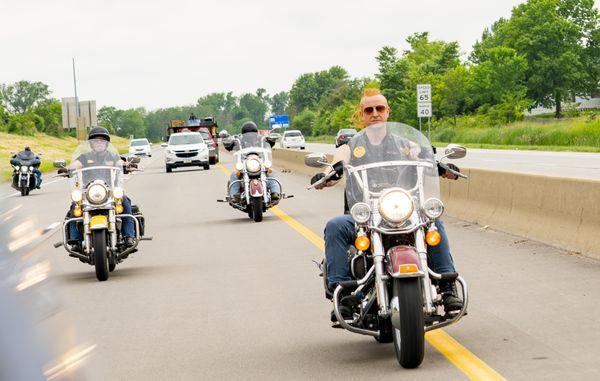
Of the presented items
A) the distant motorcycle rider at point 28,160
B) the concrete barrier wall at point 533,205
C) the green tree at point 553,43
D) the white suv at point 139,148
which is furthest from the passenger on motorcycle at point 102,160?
the green tree at point 553,43

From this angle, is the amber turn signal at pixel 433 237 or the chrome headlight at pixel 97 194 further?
the chrome headlight at pixel 97 194

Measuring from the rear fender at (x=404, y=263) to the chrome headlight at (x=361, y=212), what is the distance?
279 mm

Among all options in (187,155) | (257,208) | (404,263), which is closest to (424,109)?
(187,155)

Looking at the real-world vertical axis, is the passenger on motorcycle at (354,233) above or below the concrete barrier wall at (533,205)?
above

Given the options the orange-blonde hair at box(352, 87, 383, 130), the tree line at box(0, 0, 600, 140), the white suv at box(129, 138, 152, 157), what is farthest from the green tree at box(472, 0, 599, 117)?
the orange-blonde hair at box(352, 87, 383, 130)

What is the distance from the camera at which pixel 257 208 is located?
1767 cm

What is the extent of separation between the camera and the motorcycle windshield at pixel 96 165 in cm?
1145

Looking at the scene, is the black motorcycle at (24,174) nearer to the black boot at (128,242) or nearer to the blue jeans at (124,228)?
the blue jeans at (124,228)

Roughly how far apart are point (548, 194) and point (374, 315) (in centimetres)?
657

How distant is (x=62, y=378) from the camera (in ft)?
8.36

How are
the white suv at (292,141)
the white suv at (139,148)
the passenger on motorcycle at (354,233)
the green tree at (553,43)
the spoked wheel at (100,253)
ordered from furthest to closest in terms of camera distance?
the green tree at (553,43), the white suv at (292,141), the white suv at (139,148), the spoked wheel at (100,253), the passenger on motorcycle at (354,233)

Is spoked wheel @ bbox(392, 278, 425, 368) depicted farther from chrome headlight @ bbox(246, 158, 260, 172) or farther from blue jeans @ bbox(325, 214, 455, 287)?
chrome headlight @ bbox(246, 158, 260, 172)

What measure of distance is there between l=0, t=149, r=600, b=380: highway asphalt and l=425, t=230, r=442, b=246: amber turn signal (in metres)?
0.72

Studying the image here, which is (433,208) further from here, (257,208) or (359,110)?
(257,208)
